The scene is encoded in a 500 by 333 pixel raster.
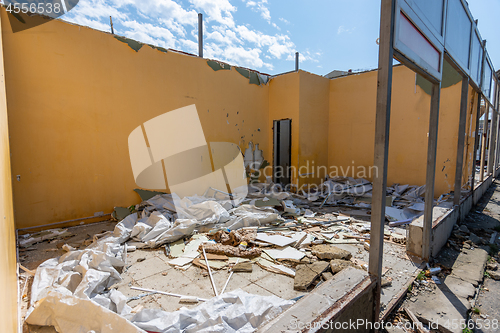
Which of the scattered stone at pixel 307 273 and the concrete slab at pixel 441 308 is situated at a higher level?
the scattered stone at pixel 307 273

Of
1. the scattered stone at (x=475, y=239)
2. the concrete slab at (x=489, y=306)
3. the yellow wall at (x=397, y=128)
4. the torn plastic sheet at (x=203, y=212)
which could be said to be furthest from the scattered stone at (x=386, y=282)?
the yellow wall at (x=397, y=128)

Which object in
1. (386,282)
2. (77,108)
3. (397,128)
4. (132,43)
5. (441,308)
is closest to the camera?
(441,308)

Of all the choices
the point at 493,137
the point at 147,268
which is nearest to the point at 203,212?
the point at 147,268

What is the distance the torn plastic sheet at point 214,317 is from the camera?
79.4 inches

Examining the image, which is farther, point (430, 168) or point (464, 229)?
point (464, 229)

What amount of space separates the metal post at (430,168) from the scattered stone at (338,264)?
1.02m

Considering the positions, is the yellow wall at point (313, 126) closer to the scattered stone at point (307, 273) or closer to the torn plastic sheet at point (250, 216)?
the torn plastic sheet at point (250, 216)

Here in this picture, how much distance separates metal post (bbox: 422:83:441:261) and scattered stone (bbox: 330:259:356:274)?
1018 millimetres

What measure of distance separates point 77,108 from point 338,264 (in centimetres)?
509

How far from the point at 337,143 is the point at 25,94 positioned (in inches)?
308

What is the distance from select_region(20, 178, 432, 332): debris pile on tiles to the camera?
2.16 meters

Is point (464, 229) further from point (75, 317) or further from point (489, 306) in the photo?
point (75, 317)

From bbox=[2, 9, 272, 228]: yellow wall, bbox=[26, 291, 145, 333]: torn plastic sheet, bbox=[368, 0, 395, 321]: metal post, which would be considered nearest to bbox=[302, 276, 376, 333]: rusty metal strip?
bbox=[368, 0, 395, 321]: metal post

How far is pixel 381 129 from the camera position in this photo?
2053 millimetres
